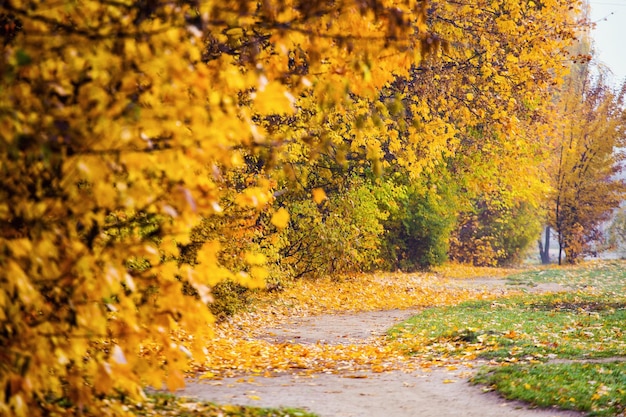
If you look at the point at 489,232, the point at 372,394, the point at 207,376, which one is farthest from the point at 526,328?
the point at 489,232

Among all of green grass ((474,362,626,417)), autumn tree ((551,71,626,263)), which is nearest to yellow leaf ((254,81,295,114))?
green grass ((474,362,626,417))

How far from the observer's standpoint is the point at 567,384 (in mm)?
8203

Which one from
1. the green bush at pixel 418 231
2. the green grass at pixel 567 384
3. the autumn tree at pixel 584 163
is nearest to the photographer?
the green grass at pixel 567 384

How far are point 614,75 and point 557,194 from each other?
14746 millimetres

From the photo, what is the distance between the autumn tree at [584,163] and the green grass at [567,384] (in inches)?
1105

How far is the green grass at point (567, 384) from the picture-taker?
7.46m

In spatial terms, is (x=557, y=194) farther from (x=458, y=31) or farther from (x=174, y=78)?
(x=174, y=78)

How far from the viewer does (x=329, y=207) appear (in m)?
21.4

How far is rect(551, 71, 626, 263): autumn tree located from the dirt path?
28.6m

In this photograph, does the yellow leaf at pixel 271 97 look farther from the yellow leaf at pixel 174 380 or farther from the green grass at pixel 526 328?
the green grass at pixel 526 328

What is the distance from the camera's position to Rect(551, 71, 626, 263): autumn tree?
3619 centimetres

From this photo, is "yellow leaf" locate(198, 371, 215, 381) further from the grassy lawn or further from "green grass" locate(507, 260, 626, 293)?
"green grass" locate(507, 260, 626, 293)

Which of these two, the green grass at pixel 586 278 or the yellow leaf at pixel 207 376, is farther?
the green grass at pixel 586 278

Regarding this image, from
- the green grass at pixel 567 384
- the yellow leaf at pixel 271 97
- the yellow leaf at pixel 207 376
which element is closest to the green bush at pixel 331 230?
the yellow leaf at pixel 207 376
